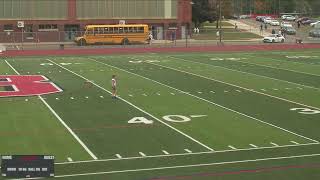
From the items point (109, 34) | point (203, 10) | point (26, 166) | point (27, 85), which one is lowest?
point (26, 166)

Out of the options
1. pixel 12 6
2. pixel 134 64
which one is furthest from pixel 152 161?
pixel 12 6

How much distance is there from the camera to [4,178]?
1208 centimetres

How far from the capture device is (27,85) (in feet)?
91.4

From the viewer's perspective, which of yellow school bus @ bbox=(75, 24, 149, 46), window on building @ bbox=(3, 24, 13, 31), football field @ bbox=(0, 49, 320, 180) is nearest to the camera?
football field @ bbox=(0, 49, 320, 180)

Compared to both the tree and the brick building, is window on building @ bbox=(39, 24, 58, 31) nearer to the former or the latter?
the brick building

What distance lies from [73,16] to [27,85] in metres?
44.8

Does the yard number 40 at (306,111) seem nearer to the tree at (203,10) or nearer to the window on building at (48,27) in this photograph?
the window on building at (48,27)

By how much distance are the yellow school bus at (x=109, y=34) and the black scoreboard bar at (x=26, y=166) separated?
5110 centimetres

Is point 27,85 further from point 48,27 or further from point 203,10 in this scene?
point 203,10

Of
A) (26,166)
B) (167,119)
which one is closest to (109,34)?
(167,119)

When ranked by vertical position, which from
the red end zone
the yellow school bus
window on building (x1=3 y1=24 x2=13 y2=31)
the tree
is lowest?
the red end zone

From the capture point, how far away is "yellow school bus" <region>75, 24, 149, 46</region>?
62.4 m

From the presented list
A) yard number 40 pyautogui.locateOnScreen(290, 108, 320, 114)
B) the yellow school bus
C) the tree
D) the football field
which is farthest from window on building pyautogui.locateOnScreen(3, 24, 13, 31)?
yard number 40 pyautogui.locateOnScreen(290, 108, 320, 114)

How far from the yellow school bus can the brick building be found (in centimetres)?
753
